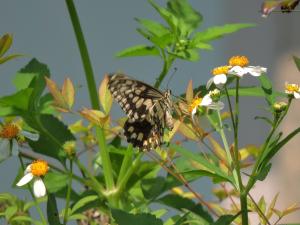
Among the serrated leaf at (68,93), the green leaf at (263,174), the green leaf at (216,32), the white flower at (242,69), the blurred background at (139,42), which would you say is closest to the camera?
the green leaf at (263,174)

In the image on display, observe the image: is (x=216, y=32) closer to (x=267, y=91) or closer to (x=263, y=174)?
(x=267, y=91)

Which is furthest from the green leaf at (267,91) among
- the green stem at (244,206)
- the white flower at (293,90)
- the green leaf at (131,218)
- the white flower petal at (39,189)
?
the white flower petal at (39,189)

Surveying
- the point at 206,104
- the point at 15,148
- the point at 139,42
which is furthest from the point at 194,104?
the point at 139,42

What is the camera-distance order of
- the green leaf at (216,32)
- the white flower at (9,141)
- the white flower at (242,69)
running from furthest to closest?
the green leaf at (216,32) → the white flower at (9,141) → the white flower at (242,69)

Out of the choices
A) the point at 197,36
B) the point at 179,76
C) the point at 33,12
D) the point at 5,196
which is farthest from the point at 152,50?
the point at 179,76

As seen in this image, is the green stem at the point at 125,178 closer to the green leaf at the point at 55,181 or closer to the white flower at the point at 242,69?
the green leaf at the point at 55,181

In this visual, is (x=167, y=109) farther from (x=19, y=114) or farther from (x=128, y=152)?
(x=19, y=114)
